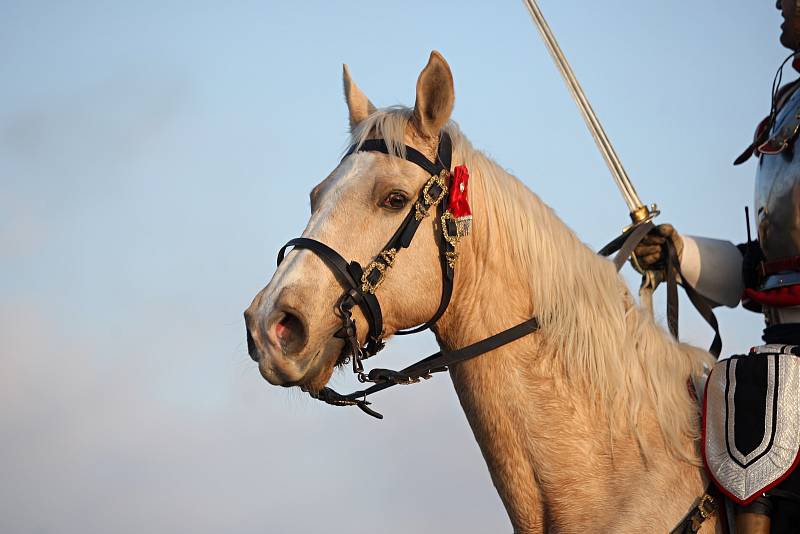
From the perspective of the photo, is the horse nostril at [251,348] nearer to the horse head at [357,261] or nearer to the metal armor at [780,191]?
the horse head at [357,261]

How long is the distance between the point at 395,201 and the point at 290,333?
0.84 meters

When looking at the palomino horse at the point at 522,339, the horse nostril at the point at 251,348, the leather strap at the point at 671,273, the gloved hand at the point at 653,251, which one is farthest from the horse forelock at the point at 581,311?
the horse nostril at the point at 251,348

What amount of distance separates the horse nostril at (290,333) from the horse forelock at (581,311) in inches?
33.0

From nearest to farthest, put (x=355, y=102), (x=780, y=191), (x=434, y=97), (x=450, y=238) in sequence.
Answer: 1. (x=450, y=238)
2. (x=434, y=97)
3. (x=780, y=191)
4. (x=355, y=102)

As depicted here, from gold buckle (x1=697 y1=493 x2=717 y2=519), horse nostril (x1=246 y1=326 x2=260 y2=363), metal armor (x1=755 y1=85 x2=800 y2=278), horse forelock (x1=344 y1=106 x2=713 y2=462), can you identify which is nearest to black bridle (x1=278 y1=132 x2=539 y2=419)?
horse forelock (x1=344 y1=106 x2=713 y2=462)

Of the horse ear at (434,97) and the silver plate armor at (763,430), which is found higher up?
the horse ear at (434,97)

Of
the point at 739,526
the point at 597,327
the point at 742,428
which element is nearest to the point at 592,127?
the point at 597,327

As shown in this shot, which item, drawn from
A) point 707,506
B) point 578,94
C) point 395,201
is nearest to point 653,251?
point 578,94

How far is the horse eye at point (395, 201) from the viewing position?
172 inches

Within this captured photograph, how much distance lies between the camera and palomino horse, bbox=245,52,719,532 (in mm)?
4133

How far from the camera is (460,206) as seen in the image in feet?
14.4

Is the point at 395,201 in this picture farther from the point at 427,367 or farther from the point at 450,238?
the point at 427,367

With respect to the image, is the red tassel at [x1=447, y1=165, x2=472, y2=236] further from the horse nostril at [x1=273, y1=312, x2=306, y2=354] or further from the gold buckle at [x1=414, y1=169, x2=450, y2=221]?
the horse nostril at [x1=273, y1=312, x2=306, y2=354]

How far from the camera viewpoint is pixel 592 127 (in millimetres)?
5785
